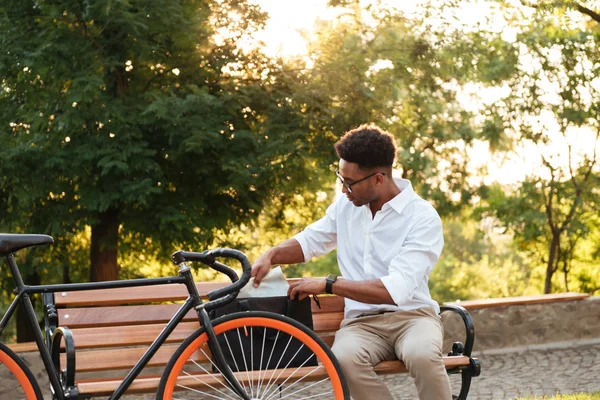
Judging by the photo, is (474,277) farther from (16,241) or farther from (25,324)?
(16,241)

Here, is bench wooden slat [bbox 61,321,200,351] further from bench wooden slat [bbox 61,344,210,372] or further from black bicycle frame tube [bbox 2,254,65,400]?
black bicycle frame tube [bbox 2,254,65,400]

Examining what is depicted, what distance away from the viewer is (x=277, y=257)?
175 inches

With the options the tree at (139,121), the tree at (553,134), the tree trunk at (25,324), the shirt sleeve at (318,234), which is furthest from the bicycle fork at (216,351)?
the tree at (553,134)

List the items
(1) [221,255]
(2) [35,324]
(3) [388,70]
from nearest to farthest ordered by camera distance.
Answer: (2) [35,324] → (1) [221,255] → (3) [388,70]

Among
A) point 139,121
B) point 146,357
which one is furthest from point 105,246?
point 146,357

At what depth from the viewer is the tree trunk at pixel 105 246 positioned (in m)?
11.9

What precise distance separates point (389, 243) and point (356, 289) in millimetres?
349

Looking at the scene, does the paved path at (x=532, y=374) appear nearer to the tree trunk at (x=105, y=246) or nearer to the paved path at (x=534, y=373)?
the paved path at (x=534, y=373)

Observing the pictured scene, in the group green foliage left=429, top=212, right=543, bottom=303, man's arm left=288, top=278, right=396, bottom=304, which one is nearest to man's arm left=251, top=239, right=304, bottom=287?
man's arm left=288, top=278, right=396, bottom=304

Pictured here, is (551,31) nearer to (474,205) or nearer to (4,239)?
(474,205)

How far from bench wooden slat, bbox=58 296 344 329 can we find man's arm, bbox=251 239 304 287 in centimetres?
46

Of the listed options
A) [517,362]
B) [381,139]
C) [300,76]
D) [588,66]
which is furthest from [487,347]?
[588,66]

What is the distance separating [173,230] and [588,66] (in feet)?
27.8

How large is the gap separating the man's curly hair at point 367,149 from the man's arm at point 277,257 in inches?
22.1
